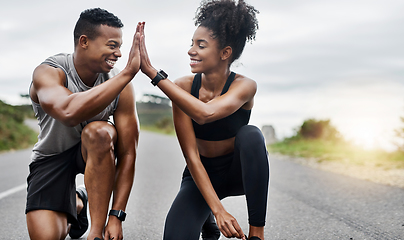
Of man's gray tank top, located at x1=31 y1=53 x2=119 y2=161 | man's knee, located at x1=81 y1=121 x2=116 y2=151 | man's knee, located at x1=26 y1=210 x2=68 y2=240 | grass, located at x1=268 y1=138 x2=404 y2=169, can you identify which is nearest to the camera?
man's knee, located at x1=81 y1=121 x2=116 y2=151

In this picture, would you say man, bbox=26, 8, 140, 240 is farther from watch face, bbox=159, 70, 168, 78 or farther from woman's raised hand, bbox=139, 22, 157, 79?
watch face, bbox=159, 70, 168, 78

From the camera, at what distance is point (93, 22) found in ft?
8.93

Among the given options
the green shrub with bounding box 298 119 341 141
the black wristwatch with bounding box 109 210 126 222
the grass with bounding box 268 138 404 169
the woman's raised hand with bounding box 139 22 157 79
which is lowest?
the green shrub with bounding box 298 119 341 141

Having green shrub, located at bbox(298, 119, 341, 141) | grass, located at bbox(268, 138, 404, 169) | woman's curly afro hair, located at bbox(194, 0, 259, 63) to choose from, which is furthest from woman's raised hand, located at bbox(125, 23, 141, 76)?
green shrub, located at bbox(298, 119, 341, 141)

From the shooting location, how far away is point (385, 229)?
309 centimetres

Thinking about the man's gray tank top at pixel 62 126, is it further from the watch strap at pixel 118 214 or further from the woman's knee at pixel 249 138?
the woman's knee at pixel 249 138

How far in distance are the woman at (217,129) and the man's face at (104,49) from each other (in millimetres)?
319

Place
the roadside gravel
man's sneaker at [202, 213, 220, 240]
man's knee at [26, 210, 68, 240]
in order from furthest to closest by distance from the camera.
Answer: the roadside gravel, man's sneaker at [202, 213, 220, 240], man's knee at [26, 210, 68, 240]

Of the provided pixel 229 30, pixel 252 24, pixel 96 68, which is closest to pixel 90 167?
pixel 96 68

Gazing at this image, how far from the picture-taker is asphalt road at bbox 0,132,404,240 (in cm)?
311

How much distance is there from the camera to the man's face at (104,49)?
2.71m

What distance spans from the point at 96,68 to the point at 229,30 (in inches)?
39.1

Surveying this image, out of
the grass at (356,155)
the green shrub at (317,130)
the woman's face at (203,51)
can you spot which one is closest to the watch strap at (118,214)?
the woman's face at (203,51)

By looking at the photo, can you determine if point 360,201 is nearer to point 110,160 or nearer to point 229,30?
point 229,30
